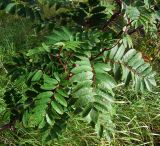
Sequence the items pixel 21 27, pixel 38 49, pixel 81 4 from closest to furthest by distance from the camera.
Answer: pixel 38 49 → pixel 81 4 → pixel 21 27

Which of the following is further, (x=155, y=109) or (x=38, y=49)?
(x=155, y=109)

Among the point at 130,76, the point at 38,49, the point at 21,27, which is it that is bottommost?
the point at 21,27

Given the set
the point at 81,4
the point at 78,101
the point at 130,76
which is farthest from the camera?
the point at 81,4

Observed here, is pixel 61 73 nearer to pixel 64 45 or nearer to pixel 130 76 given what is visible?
pixel 64 45

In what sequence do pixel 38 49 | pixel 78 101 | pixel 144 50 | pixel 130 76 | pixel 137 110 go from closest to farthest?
pixel 78 101, pixel 38 49, pixel 130 76, pixel 137 110, pixel 144 50

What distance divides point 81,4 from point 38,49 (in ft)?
1.85

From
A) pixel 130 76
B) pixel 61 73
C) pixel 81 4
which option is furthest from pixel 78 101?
pixel 81 4

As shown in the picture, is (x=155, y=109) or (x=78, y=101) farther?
(x=155, y=109)

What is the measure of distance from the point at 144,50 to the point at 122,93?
89 cm

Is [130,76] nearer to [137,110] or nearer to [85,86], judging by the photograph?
[85,86]

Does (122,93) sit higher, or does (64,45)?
(64,45)

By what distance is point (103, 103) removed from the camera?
5.72 ft

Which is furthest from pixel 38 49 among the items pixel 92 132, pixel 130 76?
pixel 92 132

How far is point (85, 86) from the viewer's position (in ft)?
5.74
